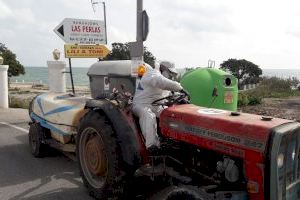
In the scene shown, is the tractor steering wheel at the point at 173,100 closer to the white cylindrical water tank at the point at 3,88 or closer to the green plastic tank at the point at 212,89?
the green plastic tank at the point at 212,89

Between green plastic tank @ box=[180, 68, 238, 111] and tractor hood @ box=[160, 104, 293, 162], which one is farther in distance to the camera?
green plastic tank @ box=[180, 68, 238, 111]

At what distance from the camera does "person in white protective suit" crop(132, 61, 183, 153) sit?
519 cm

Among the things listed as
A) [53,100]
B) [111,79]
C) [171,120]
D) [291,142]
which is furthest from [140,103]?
[111,79]

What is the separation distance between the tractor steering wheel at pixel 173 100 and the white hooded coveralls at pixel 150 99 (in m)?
0.06

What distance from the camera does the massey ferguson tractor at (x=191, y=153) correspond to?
13.8ft

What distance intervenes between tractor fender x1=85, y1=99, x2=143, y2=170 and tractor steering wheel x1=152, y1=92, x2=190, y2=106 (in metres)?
0.47

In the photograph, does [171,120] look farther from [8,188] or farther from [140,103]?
[8,188]

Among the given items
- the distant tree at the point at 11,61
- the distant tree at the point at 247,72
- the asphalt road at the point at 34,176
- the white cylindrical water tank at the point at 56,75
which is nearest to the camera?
the asphalt road at the point at 34,176

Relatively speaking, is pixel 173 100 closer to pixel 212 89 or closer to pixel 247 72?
pixel 212 89

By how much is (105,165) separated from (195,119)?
1462 millimetres

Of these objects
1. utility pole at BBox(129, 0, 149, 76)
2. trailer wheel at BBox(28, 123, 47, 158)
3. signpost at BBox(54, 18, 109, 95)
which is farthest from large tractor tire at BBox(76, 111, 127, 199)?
signpost at BBox(54, 18, 109, 95)

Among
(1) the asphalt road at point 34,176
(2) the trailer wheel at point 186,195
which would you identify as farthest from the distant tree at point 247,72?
(2) the trailer wheel at point 186,195

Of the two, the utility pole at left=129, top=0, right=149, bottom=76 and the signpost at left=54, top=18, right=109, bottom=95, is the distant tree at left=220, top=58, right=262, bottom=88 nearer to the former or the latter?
the signpost at left=54, top=18, right=109, bottom=95

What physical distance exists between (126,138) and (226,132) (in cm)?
128
